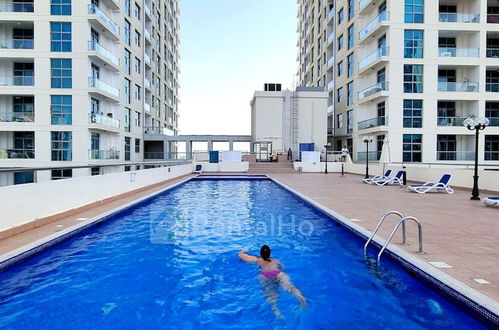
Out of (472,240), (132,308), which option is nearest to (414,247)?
(472,240)

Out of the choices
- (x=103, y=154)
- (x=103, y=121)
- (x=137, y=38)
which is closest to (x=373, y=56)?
(x=103, y=121)

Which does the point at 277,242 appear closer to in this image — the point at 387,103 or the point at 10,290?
the point at 10,290

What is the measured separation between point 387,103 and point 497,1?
13084 mm

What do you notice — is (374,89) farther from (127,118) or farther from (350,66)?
(127,118)

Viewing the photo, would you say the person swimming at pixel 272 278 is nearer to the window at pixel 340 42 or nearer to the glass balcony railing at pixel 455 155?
the glass balcony railing at pixel 455 155

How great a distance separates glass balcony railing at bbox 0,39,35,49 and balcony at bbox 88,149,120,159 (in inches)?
358

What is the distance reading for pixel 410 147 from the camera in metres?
28.3

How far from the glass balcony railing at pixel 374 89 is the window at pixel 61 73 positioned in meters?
25.3

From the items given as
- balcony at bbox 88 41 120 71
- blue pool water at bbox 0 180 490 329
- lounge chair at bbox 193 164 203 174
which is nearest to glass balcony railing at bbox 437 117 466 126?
lounge chair at bbox 193 164 203 174

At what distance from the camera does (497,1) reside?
94.1 feet

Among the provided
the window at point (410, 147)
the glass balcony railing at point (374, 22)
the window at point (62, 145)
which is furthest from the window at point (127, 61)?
the window at point (410, 147)

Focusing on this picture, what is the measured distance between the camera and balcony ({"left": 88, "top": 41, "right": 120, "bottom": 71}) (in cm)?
2628

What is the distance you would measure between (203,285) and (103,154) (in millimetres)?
26061

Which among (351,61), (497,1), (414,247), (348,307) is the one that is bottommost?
(348,307)
